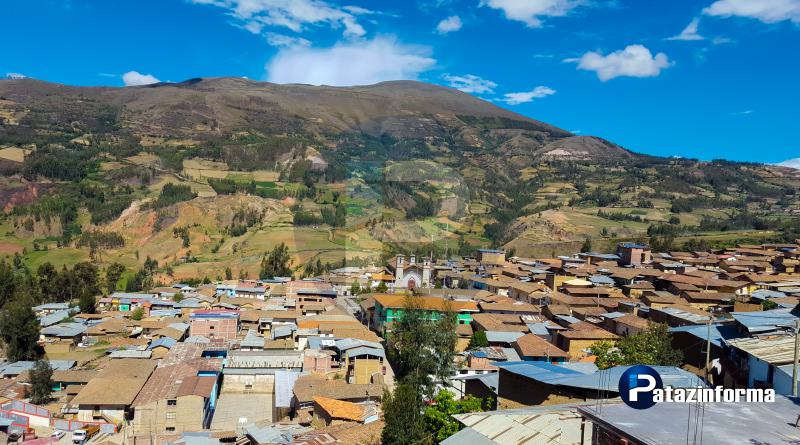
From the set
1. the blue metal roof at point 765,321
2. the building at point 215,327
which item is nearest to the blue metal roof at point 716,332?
the blue metal roof at point 765,321

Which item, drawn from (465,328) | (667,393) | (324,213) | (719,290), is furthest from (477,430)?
(324,213)

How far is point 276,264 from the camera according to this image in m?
41.8

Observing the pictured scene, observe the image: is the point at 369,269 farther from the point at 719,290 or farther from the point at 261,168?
the point at 261,168

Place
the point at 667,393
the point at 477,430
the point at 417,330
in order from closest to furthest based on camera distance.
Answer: the point at 667,393 → the point at 477,430 → the point at 417,330

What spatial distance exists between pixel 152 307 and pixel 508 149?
94023 mm

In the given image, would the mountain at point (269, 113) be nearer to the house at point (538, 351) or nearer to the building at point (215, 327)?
the building at point (215, 327)

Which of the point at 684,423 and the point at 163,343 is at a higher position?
the point at 684,423

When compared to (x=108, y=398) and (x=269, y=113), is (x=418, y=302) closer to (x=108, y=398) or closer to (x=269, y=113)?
(x=108, y=398)

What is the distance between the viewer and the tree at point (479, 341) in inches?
786

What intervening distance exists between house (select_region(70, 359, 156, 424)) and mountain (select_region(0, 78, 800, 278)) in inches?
1018

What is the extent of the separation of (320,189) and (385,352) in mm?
49916

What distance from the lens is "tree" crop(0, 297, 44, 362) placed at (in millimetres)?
22000

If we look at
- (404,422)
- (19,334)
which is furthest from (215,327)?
(404,422)

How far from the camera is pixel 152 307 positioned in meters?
29.3
